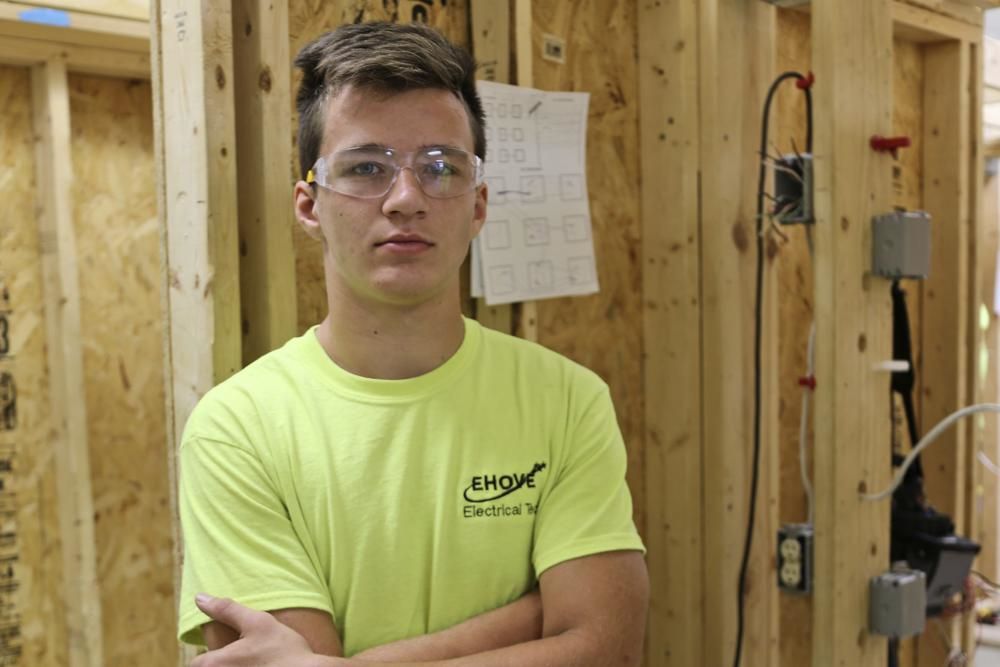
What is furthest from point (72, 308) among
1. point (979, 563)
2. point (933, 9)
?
point (979, 563)

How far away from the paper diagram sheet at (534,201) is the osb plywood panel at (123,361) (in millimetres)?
2015

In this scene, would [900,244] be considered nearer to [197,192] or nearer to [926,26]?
[197,192]

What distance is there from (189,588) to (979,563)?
14.1 ft

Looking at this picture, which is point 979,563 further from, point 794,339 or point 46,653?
point 46,653

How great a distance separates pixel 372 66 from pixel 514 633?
85 centimetres

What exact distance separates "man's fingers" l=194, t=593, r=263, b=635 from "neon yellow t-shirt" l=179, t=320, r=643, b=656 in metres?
0.02

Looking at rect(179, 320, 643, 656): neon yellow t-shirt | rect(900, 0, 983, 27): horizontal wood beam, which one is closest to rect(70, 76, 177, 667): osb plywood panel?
rect(179, 320, 643, 656): neon yellow t-shirt

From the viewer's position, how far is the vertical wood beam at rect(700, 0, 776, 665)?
2.65 metres

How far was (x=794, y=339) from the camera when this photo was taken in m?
3.40

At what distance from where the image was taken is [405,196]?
1.44 meters

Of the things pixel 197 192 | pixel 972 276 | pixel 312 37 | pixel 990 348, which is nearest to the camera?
pixel 197 192

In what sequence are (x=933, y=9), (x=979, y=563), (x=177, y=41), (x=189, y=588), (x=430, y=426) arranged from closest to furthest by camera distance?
(x=189, y=588) → (x=430, y=426) → (x=177, y=41) → (x=933, y=9) → (x=979, y=563)

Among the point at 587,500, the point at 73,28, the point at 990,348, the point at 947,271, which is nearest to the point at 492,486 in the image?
the point at 587,500

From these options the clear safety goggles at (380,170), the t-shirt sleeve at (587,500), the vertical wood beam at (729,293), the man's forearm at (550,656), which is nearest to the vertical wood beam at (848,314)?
the vertical wood beam at (729,293)
